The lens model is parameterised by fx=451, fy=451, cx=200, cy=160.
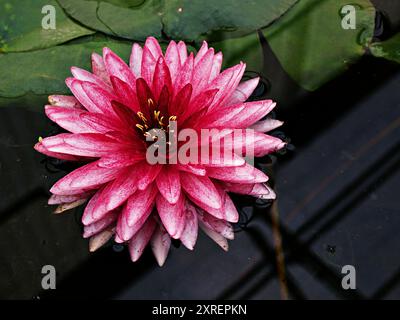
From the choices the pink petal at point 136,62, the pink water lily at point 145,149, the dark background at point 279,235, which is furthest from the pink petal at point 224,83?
the dark background at point 279,235

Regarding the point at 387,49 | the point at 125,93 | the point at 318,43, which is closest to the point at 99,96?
the point at 125,93

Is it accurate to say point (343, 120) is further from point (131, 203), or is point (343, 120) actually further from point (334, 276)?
point (131, 203)

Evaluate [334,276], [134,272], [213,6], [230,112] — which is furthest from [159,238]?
[213,6]

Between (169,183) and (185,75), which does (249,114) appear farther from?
(169,183)

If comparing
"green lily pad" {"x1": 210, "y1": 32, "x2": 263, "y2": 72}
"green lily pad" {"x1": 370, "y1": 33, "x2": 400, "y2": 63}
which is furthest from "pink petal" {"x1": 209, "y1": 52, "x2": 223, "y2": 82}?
"green lily pad" {"x1": 370, "y1": 33, "x2": 400, "y2": 63}

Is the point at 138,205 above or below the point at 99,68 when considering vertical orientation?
below

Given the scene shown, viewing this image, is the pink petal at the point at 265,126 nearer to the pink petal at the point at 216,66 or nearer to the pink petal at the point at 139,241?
the pink petal at the point at 216,66
